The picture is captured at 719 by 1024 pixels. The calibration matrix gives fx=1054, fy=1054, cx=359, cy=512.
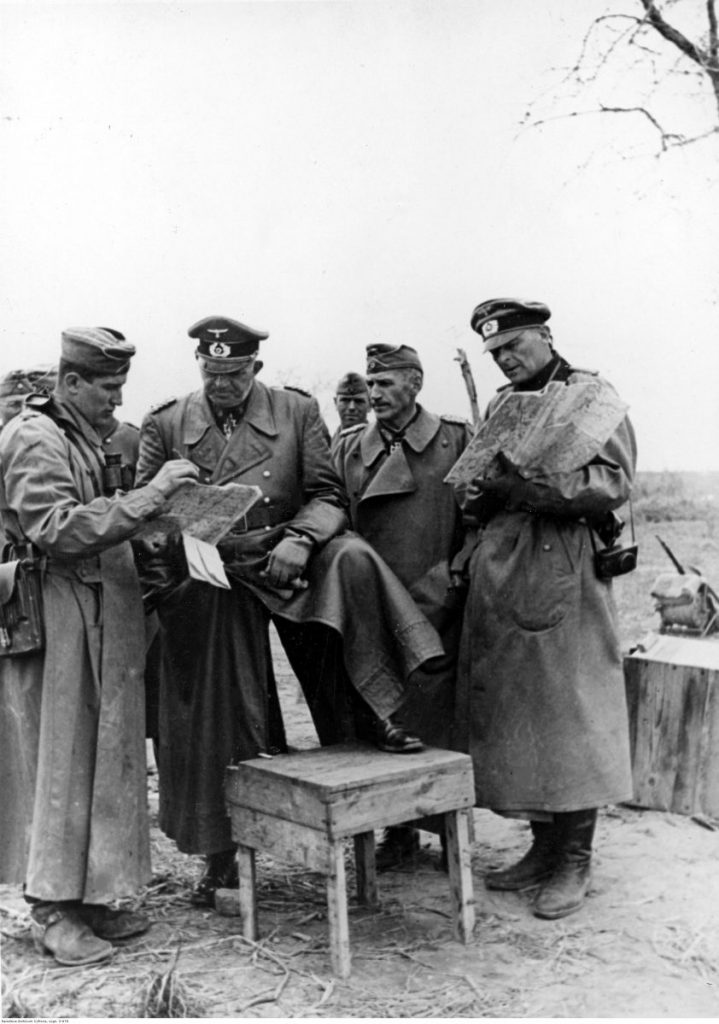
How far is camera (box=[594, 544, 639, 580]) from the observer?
4.38 metres

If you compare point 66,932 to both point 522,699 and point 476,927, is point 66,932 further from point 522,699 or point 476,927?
point 522,699

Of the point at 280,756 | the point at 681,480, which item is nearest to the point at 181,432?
the point at 280,756

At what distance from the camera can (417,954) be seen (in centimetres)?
396

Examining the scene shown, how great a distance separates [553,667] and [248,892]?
5.00 feet

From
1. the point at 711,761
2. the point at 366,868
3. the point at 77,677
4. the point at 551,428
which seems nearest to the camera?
the point at 77,677

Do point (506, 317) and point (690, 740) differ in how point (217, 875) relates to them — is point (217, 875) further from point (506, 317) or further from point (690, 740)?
point (506, 317)

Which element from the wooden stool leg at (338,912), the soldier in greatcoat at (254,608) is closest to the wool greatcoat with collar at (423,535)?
the soldier in greatcoat at (254,608)

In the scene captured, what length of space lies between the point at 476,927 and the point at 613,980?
66 cm

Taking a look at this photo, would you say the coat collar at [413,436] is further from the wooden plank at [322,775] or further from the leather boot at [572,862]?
the leather boot at [572,862]

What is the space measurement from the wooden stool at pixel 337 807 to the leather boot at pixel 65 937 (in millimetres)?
568

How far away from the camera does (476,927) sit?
4207 mm

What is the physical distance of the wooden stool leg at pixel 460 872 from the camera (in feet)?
13.1

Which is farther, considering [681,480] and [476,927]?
[681,480]

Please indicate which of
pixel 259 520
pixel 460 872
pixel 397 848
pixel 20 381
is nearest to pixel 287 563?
pixel 259 520
